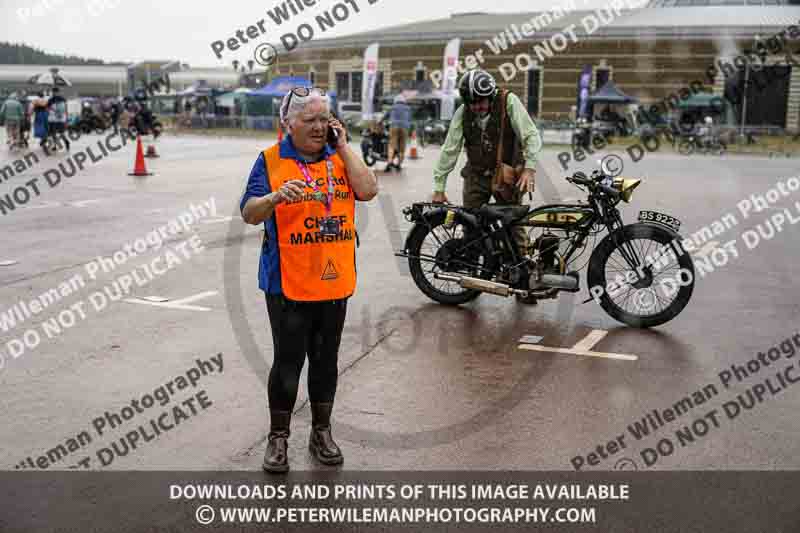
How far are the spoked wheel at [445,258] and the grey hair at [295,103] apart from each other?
3393 millimetres

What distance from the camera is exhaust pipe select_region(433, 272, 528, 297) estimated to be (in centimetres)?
700

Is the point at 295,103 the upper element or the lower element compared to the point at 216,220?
upper

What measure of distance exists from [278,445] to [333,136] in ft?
5.03

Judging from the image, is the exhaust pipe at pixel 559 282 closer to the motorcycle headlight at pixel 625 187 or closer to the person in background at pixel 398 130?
the motorcycle headlight at pixel 625 187

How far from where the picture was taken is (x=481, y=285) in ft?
23.2

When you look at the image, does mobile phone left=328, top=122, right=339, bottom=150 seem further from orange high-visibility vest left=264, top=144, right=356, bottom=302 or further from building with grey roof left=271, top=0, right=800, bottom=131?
building with grey roof left=271, top=0, right=800, bottom=131

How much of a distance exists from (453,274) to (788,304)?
10.1ft

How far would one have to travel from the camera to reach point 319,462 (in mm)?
4301

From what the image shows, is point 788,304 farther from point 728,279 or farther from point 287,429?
point 287,429

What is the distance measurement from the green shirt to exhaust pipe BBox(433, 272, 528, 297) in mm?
812

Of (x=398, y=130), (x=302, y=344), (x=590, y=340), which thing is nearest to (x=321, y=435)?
(x=302, y=344)

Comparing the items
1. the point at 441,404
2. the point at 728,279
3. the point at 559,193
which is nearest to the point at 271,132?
the point at 559,193

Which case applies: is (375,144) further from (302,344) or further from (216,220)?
(302,344)

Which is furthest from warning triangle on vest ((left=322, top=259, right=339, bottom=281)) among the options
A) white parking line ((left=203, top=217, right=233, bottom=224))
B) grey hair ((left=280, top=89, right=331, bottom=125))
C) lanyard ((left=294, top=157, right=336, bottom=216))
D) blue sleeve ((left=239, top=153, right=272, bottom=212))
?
white parking line ((left=203, top=217, right=233, bottom=224))
